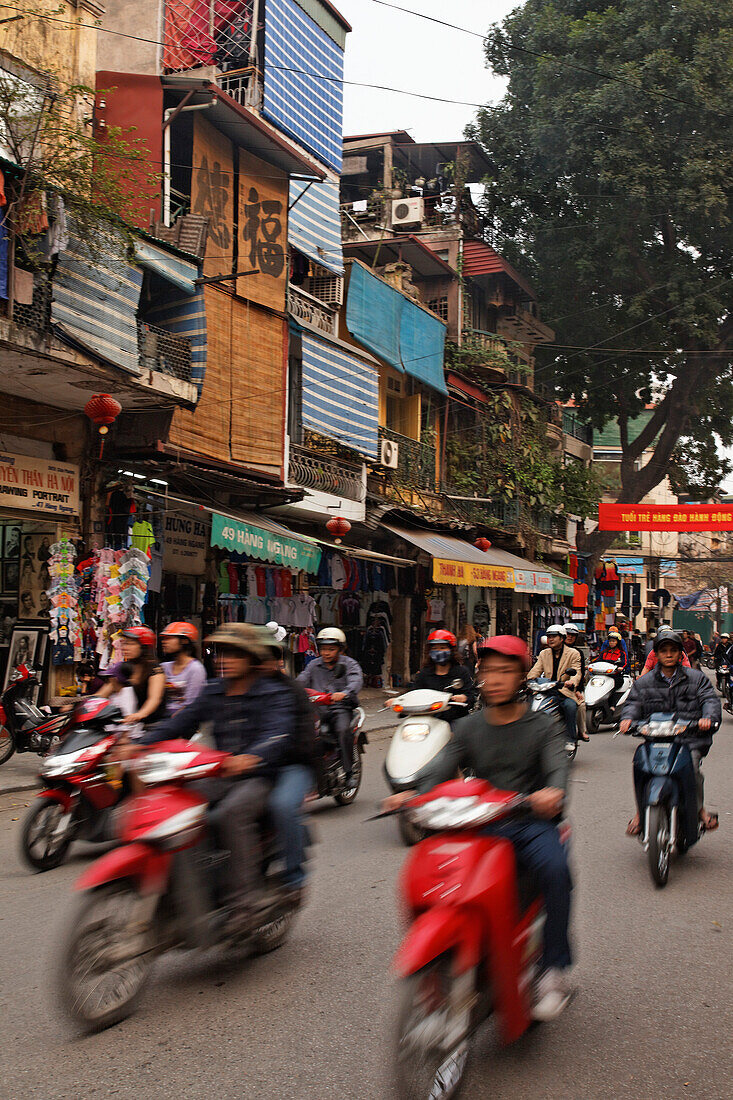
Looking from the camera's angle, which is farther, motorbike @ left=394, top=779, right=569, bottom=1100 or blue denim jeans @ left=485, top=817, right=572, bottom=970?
blue denim jeans @ left=485, top=817, right=572, bottom=970

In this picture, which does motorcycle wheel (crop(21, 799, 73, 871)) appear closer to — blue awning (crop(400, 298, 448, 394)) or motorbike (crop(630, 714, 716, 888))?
motorbike (crop(630, 714, 716, 888))

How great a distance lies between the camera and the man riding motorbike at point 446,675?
7.52 m

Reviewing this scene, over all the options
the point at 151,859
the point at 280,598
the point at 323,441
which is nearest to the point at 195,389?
the point at 280,598

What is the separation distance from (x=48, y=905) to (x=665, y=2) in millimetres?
30817

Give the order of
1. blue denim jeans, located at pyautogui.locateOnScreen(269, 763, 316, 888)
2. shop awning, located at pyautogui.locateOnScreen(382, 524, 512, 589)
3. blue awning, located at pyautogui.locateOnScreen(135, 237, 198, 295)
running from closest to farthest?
blue denim jeans, located at pyautogui.locateOnScreen(269, 763, 316, 888) < blue awning, located at pyautogui.locateOnScreen(135, 237, 198, 295) < shop awning, located at pyautogui.locateOnScreen(382, 524, 512, 589)

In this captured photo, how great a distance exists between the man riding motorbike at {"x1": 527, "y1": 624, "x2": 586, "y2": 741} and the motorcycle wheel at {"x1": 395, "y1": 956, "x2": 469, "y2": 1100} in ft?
22.9

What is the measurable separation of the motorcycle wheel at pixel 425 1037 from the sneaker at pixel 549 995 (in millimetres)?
502

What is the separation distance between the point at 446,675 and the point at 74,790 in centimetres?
296

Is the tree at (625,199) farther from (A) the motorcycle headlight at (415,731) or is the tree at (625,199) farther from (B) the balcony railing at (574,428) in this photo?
(A) the motorcycle headlight at (415,731)

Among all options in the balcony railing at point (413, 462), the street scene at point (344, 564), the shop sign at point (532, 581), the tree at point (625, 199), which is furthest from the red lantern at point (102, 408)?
the tree at point (625, 199)

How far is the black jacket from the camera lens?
24.6 feet

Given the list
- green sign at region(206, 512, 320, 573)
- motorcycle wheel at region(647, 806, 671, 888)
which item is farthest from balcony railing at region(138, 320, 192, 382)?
motorcycle wheel at region(647, 806, 671, 888)

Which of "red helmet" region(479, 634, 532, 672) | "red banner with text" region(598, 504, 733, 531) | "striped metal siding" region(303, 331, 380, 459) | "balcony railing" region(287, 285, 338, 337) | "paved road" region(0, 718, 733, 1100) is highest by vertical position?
"balcony railing" region(287, 285, 338, 337)

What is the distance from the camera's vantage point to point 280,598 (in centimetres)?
1606
